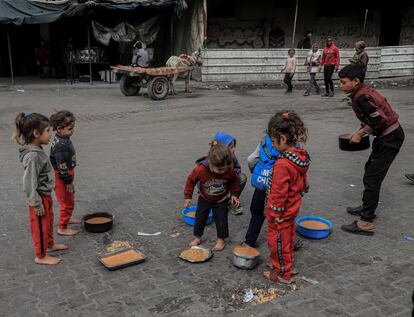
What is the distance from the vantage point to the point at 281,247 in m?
3.76

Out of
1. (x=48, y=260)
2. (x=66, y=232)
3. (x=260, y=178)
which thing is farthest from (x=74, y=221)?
(x=260, y=178)

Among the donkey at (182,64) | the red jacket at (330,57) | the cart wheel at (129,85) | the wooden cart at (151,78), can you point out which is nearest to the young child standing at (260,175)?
the wooden cart at (151,78)

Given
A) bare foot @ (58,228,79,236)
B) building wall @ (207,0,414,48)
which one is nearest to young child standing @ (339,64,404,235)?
bare foot @ (58,228,79,236)

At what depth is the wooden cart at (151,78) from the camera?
13523mm

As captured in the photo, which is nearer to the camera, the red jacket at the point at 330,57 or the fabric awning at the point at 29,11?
the red jacket at the point at 330,57

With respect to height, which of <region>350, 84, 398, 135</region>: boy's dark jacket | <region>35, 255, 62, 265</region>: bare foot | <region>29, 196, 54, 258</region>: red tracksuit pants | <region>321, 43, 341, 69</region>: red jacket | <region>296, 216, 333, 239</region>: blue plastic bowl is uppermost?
<region>321, 43, 341, 69</region>: red jacket

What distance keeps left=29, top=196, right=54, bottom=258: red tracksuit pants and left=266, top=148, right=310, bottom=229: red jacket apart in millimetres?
2008

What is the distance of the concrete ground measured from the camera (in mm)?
3549

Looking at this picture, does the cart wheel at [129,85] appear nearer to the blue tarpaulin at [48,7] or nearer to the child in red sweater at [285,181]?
the blue tarpaulin at [48,7]

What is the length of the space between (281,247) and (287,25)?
2035 centimetres

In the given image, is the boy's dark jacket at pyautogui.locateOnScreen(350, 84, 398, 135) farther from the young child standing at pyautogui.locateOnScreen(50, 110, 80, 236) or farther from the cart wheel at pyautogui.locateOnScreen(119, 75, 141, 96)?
the cart wheel at pyautogui.locateOnScreen(119, 75, 141, 96)

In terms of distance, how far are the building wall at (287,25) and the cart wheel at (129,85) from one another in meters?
7.77

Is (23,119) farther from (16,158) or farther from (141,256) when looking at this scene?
(16,158)

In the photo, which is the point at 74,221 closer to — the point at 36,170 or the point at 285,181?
the point at 36,170
